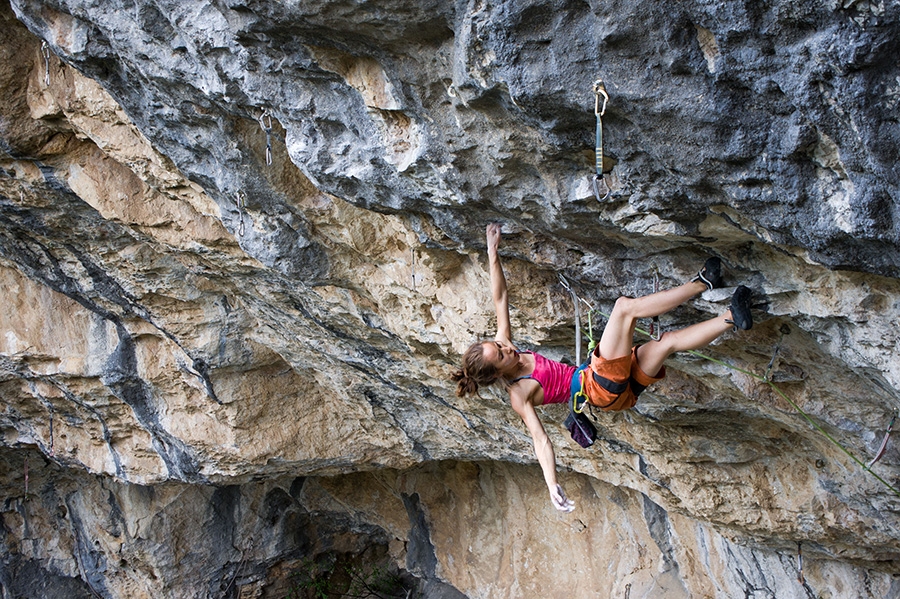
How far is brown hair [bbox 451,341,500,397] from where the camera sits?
296 cm

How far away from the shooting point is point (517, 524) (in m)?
6.48

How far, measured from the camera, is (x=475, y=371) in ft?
9.77

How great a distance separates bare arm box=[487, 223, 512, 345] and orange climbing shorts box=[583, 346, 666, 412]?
38 centimetres

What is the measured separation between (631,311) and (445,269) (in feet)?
3.46

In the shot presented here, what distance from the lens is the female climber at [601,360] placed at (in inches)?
99.7

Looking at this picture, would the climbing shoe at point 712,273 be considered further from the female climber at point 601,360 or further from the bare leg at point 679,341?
the bare leg at point 679,341

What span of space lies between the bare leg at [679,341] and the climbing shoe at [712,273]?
110mm

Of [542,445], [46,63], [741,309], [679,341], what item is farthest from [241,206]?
[741,309]

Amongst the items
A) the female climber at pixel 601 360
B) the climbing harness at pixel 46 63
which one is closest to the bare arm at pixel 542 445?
the female climber at pixel 601 360

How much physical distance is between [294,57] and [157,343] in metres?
3.29

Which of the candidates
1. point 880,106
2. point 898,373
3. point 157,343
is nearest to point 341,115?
point 880,106

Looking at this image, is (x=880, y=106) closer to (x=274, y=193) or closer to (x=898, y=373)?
(x=898, y=373)

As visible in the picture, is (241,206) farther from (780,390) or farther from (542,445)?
(780,390)

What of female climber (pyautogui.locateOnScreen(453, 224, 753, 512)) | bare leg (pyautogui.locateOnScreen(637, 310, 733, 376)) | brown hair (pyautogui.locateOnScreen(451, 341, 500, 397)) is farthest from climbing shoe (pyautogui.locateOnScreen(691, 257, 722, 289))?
brown hair (pyautogui.locateOnScreen(451, 341, 500, 397))
